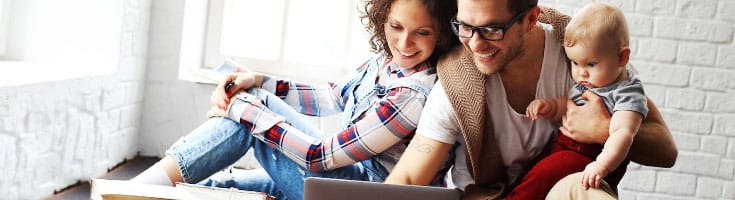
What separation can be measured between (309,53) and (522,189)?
8.90 feet

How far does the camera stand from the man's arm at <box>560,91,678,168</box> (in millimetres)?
1826

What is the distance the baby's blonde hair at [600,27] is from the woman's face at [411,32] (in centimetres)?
35

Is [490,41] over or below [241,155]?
over

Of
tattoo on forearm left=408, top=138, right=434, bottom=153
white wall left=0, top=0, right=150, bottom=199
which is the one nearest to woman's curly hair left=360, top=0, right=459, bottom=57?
tattoo on forearm left=408, top=138, right=434, bottom=153

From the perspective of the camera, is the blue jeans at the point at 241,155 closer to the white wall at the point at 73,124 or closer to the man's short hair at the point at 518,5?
the man's short hair at the point at 518,5

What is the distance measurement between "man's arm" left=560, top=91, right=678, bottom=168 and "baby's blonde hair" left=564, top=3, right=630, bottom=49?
122 millimetres

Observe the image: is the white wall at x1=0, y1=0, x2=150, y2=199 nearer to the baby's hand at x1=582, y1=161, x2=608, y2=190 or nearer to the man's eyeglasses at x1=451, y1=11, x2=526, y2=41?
the man's eyeglasses at x1=451, y1=11, x2=526, y2=41

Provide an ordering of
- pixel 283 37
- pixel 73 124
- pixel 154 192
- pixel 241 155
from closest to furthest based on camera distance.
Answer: pixel 154 192 < pixel 241 155 < pixel 73 124 < pixel 283 37

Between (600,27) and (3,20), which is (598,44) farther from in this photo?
(3,20)

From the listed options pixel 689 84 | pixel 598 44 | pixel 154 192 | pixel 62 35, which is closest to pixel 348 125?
pixel 598 44

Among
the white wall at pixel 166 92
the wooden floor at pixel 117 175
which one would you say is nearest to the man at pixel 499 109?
the wooden floor at pixel 117 175

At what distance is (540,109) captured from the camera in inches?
72.6

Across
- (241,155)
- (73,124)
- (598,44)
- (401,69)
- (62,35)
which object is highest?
(598,44)

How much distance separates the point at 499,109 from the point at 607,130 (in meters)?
0.22
